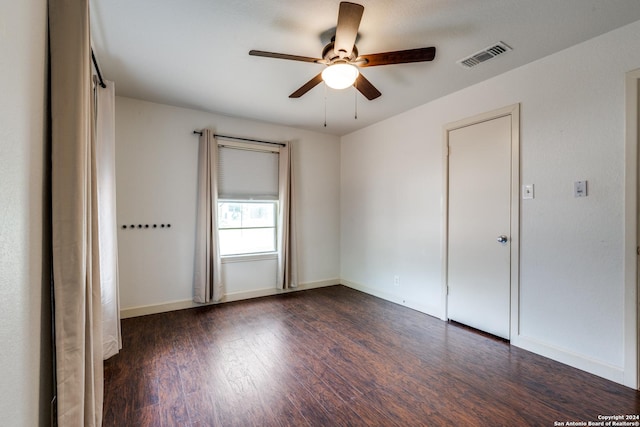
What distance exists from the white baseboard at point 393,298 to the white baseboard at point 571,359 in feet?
3.02

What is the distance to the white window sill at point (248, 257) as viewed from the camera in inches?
160

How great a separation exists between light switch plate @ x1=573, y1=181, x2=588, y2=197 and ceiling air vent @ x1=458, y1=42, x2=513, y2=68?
1.22 metres

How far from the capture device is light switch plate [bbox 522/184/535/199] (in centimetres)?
262

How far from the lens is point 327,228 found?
4.98 metres

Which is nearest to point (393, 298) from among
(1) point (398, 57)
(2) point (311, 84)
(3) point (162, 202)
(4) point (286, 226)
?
(4) point (286, 226)

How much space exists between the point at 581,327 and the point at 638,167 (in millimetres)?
1258

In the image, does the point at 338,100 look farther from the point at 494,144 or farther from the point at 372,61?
the point at 494,144

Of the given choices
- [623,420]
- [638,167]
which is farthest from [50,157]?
[638,167]

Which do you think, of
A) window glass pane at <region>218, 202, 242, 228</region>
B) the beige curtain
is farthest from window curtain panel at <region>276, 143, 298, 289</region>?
the beige curtain

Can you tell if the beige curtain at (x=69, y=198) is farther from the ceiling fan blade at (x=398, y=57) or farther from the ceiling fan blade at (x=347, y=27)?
the ceiling fan blade at (x=398, y=57)

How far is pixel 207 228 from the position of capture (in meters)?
3.78

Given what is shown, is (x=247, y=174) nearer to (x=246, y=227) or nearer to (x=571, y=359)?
(x=246, y=227)

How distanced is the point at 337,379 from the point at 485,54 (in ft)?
9.45

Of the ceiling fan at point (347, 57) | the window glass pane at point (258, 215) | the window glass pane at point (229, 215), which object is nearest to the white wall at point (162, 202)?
the window glass pane at point (229, 215)
